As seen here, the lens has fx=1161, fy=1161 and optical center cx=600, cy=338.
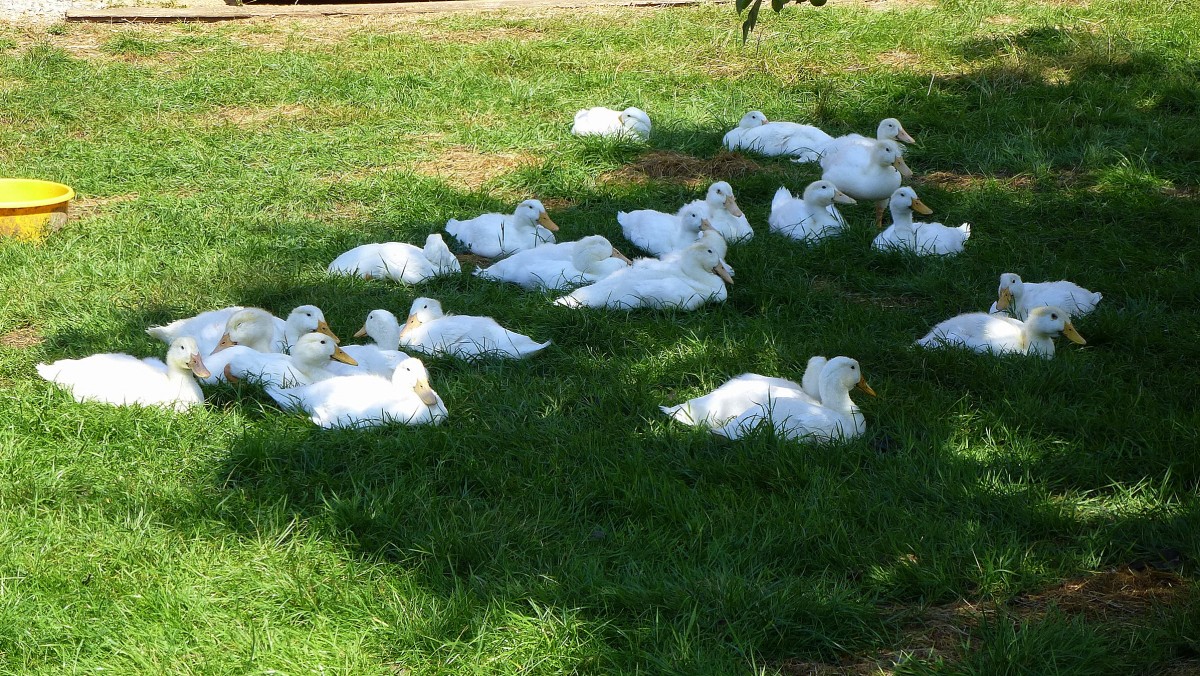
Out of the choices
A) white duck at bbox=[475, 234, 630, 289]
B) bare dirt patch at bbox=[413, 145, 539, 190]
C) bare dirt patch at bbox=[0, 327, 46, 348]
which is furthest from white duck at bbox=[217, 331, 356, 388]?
bare dirt patch at bbox=[413, 145, 539, 190]

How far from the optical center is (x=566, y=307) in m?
5.45

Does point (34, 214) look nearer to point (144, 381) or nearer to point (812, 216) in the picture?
point (144, 381)

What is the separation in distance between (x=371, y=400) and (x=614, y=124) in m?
4.59

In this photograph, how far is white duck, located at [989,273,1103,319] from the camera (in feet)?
17.3

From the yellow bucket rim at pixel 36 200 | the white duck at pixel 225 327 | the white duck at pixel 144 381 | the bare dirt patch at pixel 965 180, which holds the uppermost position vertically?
the yellow bucket rim at pixel 36 200

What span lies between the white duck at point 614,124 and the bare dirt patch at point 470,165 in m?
0.51

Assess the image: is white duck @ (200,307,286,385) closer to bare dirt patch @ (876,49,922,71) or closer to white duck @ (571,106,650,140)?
white duck @ (571,106,650,140)

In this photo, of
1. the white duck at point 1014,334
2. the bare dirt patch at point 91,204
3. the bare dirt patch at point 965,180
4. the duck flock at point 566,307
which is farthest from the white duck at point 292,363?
the bare dirt patch at point 965,180

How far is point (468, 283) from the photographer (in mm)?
6031

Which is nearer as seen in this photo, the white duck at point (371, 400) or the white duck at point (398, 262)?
the white duck at point (371, 400)

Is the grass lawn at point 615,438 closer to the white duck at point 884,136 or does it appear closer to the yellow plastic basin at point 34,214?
the yellow plastic basin at point 34,214

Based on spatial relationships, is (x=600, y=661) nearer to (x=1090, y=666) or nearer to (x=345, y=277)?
(x=1090, y=666)

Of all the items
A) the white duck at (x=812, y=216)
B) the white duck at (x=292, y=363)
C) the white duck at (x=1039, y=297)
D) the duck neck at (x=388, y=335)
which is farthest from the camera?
the white duck at (x=812, y=216)

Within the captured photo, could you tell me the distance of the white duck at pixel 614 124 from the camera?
838 cm
